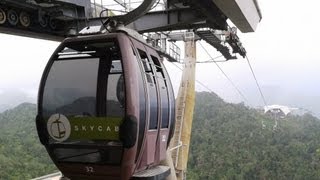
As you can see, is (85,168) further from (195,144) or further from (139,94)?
(195,144)

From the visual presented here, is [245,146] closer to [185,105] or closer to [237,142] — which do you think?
[237,142]

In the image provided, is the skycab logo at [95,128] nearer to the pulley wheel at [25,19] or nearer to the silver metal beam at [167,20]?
the pulley wheel at [25,19]

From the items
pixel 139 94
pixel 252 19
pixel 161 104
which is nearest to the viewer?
pixel 139 94

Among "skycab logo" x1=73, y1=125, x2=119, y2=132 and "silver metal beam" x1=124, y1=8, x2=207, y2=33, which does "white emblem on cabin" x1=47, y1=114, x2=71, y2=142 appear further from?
"silver metal beam" x1=124, y1=8, x2=207, y2=33

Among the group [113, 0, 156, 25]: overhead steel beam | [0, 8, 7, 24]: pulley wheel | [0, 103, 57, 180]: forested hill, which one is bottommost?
[0, 103, 57, 180]: forested hill

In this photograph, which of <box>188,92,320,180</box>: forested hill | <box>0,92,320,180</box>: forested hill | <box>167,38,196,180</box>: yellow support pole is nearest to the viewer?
<box>167,38,196,180</box>: yellow support pole

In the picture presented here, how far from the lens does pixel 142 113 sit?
474 cm

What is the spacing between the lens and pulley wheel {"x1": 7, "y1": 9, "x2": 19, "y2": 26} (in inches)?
380

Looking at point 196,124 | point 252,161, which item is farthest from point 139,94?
point 196,124

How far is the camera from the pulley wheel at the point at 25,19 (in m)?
9.98

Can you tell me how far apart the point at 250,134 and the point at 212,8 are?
42.5 meters

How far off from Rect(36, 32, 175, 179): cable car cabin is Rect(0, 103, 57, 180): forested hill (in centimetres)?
1663

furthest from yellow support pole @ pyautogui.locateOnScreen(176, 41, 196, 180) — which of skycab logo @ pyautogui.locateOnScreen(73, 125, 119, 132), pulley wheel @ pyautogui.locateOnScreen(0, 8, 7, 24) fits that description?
skycab logo @ pyautogui.locateOnScreen(73, 125, 119, 132)

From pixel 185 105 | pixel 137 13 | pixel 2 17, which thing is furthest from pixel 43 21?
pixel 185 105
